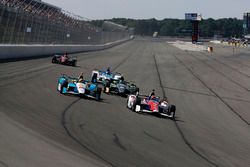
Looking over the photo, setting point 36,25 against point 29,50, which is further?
point 36,25

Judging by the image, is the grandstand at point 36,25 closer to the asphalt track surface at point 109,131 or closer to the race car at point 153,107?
the asphalt track surface at point 109,131

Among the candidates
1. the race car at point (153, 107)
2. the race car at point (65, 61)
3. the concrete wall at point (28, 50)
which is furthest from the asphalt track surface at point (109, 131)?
the race car at point (65, 61)

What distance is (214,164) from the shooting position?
11195 millimetres

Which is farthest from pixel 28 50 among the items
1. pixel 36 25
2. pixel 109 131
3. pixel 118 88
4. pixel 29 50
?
pixel 109 131

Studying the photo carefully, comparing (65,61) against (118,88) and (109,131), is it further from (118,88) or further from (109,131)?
(109,131)

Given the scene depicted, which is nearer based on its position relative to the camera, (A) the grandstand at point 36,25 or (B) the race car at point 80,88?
(B) the race car at point 80,88

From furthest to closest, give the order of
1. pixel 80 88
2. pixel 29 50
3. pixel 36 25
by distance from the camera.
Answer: pixel 36 25 < pixel 29 50 < pixel 80 88

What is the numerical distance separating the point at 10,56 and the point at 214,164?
87.2ft

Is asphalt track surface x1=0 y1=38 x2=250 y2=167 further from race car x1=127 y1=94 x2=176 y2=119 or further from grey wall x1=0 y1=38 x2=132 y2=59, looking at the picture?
grey wall x1=0 y1=38 x2=132 y2=59

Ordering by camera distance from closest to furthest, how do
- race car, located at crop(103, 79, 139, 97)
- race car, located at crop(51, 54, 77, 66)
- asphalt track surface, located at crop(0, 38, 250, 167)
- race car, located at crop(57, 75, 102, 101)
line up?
asphalt track surface, located at crop(0, 38, 250, 167), race car, located at crop(57, 75, 102, 101), race car, located at crop(103, 79, 139, 97), race car, located at crop(51, 54, 77, 66)

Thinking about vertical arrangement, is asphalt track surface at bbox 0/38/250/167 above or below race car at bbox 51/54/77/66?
above

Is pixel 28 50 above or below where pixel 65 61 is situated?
above

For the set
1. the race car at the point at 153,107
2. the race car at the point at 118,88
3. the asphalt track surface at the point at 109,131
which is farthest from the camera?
the race car at the point at 118,88

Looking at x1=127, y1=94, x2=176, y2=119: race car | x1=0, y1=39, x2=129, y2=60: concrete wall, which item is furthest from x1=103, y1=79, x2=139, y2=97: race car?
x1=0, y1=39, x2=129, y2=60: concrete wall
